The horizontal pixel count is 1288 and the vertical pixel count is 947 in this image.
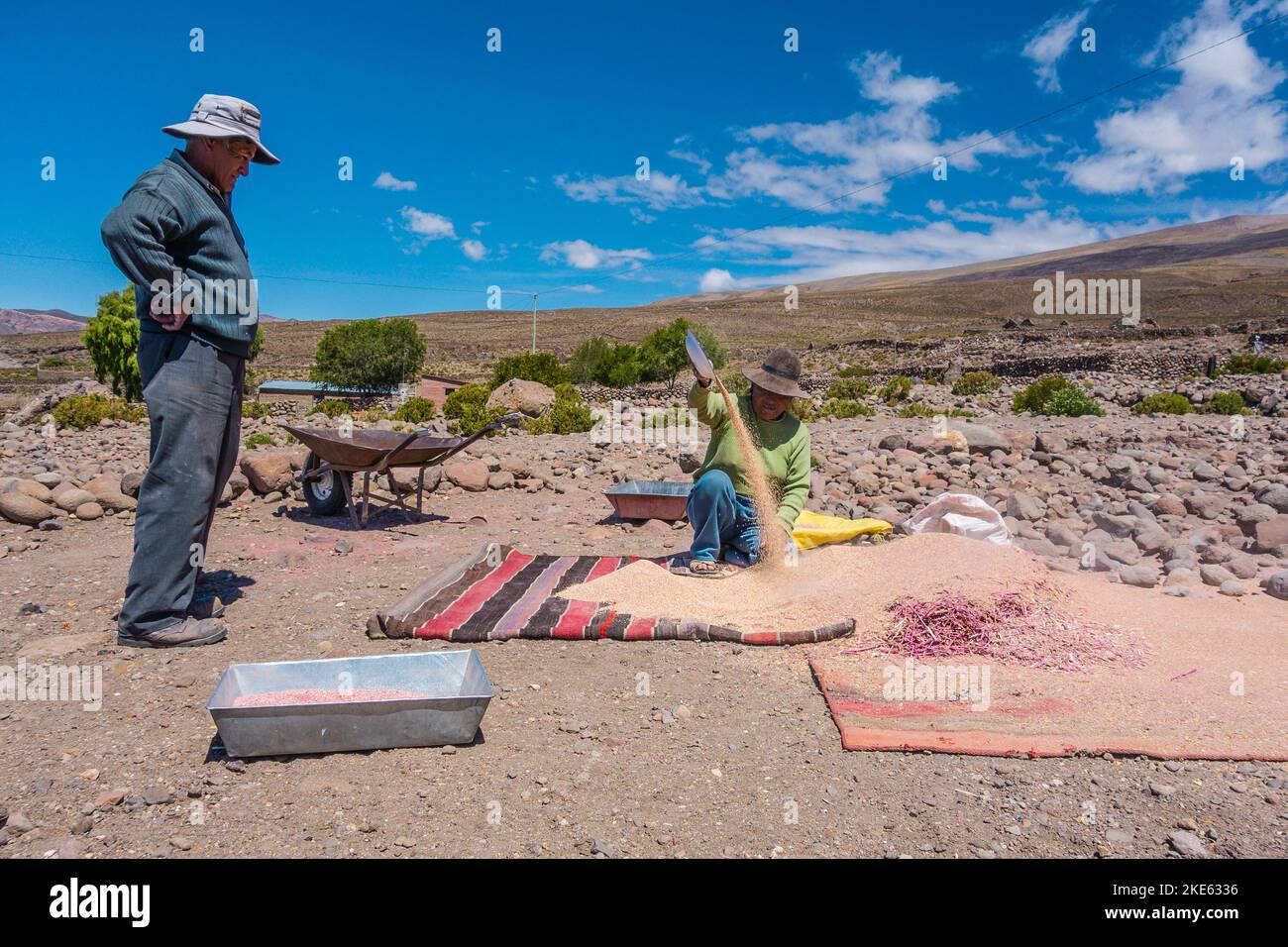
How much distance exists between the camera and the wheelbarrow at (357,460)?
200 inches

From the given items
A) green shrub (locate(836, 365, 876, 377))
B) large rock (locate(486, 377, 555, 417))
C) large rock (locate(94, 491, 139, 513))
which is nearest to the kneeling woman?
large rock (locate(94, 491, 139, 513))

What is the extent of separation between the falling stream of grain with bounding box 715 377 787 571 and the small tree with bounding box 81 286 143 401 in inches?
794

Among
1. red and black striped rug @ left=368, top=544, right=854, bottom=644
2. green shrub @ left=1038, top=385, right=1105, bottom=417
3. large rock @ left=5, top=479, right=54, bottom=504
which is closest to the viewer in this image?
red and black striped rug @ left=368, top=544, right=854, bottom=644

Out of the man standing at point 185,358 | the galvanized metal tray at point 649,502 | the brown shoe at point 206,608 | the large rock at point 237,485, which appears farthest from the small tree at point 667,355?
the man standing at point 185,358

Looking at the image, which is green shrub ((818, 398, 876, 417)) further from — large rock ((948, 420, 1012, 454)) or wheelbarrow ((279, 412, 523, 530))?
wheelbarrow ((279, 412, 523, 530))

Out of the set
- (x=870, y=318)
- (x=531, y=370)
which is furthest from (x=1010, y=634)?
(x=870, y=318)

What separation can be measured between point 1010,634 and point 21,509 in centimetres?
554

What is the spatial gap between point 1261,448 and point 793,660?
7397 mm

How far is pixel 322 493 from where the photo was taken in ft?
18.9

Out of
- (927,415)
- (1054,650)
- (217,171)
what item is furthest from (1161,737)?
(927,415)

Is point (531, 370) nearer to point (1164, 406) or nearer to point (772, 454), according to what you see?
point (1164, 406)

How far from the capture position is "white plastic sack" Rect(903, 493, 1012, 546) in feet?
15.8

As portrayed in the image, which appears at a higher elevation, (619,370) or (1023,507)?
(619,370)

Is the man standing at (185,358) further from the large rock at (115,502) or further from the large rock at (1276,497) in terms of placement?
the large rock at (1276,497)
